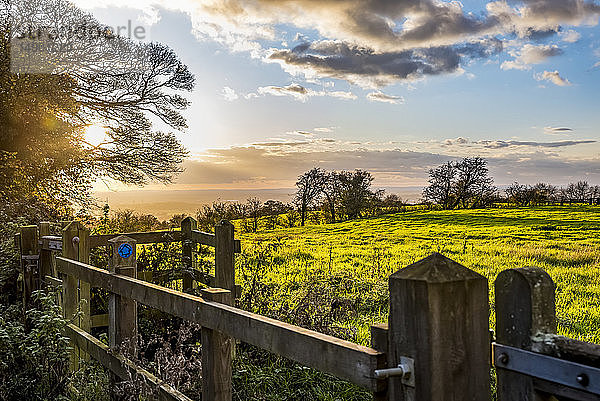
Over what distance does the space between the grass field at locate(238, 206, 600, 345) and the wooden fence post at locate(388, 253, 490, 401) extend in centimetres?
406

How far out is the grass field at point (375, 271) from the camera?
7.29 m

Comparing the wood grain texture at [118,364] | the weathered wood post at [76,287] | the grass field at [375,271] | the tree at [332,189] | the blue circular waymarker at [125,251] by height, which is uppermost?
the tree at [332,189]

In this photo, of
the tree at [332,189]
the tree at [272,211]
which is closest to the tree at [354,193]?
the tree at [332,189]

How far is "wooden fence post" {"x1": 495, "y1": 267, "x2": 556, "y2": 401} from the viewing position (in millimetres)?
1672

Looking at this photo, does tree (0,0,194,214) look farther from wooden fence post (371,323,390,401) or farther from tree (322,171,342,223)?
tree (322,171,342,223)

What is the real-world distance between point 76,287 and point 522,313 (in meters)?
5.81

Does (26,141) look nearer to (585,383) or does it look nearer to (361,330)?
(361,330)

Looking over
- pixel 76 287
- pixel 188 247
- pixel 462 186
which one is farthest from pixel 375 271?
pixel 462 186

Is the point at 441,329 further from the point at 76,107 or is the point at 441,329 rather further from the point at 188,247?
the point at 76,107

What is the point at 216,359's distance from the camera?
3.24 m

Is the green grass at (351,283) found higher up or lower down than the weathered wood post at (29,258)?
lower down

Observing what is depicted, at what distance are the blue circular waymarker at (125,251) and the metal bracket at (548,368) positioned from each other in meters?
3.70

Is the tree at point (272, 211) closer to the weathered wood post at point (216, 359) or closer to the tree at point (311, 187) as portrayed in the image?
the tree at point (311, 187)

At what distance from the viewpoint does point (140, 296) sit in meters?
4.10
